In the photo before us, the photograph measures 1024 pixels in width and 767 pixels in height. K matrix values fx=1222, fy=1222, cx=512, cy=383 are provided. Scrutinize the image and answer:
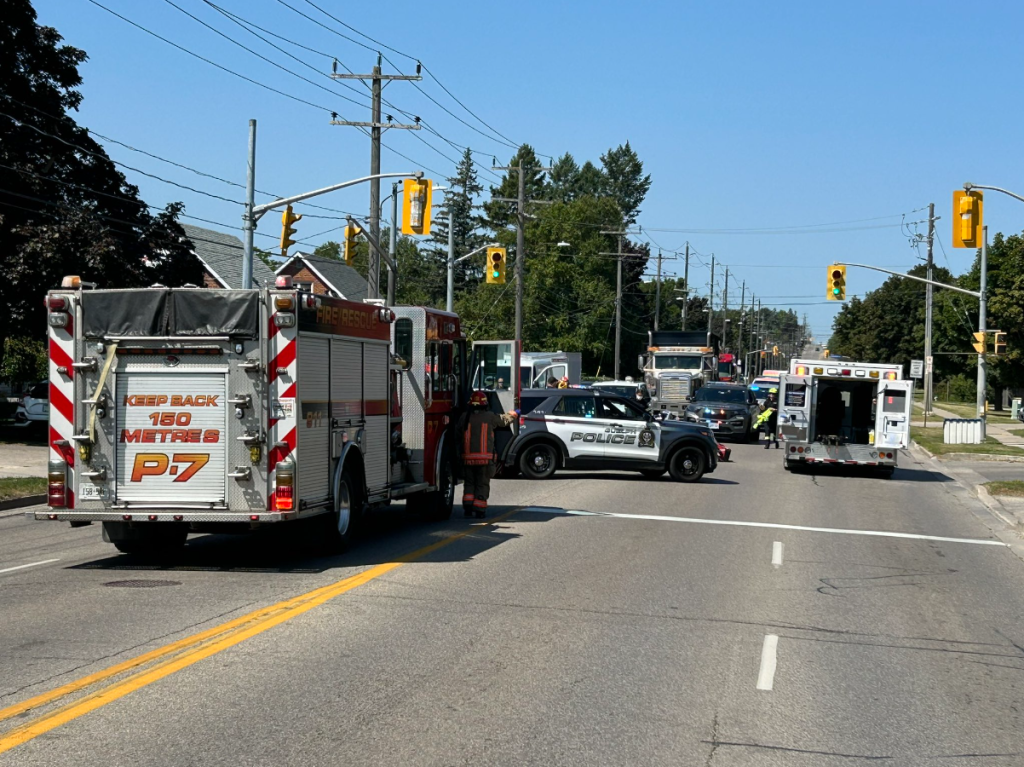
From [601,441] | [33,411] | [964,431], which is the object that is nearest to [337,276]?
[33,411]

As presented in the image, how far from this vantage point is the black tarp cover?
11898mm

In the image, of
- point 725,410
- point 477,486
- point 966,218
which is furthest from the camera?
point 725,410

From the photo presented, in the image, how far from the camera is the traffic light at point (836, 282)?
39.5 meters

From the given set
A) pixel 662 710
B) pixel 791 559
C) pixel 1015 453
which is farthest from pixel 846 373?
pixel 662 710

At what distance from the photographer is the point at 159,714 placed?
258 inches

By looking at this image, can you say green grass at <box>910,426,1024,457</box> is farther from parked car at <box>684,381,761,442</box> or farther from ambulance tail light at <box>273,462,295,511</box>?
ambulance tail light at <box>273,462,295,511</box>

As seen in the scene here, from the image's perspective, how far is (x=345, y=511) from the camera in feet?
43.8

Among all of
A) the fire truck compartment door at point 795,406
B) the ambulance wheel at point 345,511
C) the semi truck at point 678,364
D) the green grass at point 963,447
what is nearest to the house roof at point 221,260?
the semi truck at point 678,364

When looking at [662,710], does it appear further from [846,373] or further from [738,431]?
[738,431]

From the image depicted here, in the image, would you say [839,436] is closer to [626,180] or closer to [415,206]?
[415,206]

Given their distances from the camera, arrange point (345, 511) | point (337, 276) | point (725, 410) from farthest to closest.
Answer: point (337, 276), point (725, 410), point (345, 511)

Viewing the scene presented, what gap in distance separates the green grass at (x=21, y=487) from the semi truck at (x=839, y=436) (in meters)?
16.1

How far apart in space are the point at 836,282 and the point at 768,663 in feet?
108

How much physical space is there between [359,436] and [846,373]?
17.2 metres
